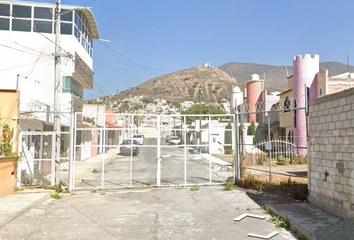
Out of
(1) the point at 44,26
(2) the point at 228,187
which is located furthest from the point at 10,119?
(1) the point at 44,26

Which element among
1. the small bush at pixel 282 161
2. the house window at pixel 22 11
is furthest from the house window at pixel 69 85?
the small bush at pixel 282 161

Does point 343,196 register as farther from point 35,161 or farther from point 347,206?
point 35,161

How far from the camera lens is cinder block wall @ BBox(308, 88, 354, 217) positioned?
730cm

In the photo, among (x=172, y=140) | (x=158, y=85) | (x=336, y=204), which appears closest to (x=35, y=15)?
(x=336, y=204)

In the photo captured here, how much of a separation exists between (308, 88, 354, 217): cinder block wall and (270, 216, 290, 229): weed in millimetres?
1325

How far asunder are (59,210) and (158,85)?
13210cm

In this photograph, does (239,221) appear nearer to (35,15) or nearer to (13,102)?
(13,102)

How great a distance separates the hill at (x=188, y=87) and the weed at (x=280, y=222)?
108348 mm

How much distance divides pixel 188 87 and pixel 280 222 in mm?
127493

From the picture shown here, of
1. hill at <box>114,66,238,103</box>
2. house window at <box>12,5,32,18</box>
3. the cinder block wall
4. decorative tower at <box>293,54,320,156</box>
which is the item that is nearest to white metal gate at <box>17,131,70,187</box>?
the cinder block wall

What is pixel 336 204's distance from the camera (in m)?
7.62

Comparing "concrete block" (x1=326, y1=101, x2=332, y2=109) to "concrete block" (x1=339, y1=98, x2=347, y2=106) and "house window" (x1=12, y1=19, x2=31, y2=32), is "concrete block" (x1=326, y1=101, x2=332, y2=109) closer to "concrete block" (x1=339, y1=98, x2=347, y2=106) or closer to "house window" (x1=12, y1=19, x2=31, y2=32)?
"concrete block" (x1=339, y1=98, x2=347, y2=106)

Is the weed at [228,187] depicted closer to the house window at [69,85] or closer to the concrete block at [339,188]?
the concrete block at [339,188]

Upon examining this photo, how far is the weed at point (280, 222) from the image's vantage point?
23.6 feet
